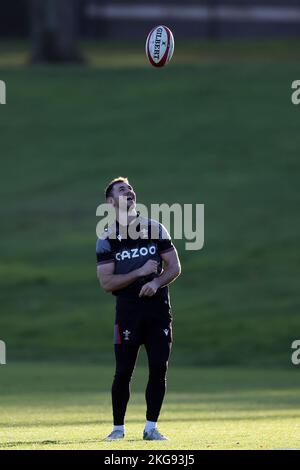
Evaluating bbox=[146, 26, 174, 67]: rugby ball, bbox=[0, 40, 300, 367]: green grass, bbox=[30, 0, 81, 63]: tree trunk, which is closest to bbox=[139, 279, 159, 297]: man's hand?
bbox=[146, 26, 174, 67]: rugby ball

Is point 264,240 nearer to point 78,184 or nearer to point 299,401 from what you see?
point 78,184

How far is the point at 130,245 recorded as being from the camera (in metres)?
12.0

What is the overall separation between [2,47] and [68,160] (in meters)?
A: 16.8

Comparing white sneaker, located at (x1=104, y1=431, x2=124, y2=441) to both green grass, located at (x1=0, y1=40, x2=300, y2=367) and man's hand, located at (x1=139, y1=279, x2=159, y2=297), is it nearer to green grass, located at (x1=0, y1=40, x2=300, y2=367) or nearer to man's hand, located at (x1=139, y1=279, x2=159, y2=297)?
man's hand, located at (x1=139, y1=279, x2=159, y2=297)

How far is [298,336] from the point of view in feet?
90.3

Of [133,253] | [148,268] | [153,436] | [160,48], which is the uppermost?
[160,48]

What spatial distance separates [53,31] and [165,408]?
36.9m

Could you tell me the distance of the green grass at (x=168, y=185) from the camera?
28.9 meters

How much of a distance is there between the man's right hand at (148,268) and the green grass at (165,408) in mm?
1456

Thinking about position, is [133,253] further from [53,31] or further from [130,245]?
[53,31]

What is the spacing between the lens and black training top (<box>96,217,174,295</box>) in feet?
39.5

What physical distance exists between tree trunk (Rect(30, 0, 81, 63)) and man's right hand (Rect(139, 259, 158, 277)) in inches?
1582

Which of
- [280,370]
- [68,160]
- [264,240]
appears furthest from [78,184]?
[280,370]

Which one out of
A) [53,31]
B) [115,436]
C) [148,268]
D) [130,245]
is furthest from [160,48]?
[53,31]
